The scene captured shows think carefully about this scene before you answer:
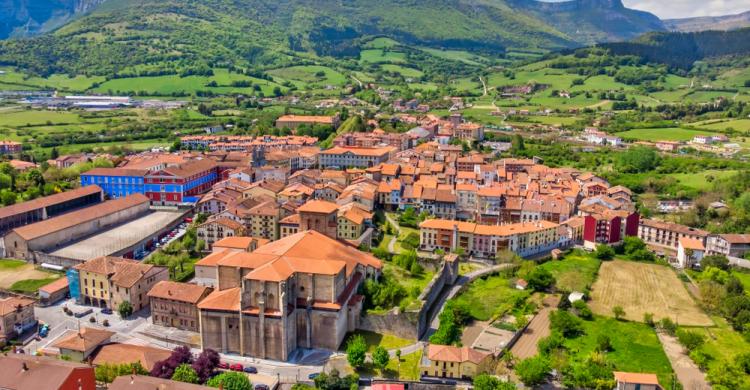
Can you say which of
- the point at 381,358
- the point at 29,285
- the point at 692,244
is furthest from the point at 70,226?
the point at 692,244

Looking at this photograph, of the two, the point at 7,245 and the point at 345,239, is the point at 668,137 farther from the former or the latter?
the point at 7,245

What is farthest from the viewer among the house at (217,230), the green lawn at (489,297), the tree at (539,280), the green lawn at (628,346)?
the house at (217,230)

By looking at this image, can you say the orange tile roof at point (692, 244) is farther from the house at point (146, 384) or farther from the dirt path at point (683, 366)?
the house at point (146, 384)

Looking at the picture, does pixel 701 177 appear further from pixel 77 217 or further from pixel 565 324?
pixel 77 217

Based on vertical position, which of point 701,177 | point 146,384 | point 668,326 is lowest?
point 668,326

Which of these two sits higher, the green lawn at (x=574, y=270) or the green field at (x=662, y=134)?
the green field at (x=662, y=134)

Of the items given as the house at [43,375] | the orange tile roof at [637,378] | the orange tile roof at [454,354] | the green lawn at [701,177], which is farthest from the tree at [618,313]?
the green lawn at [701,177]
